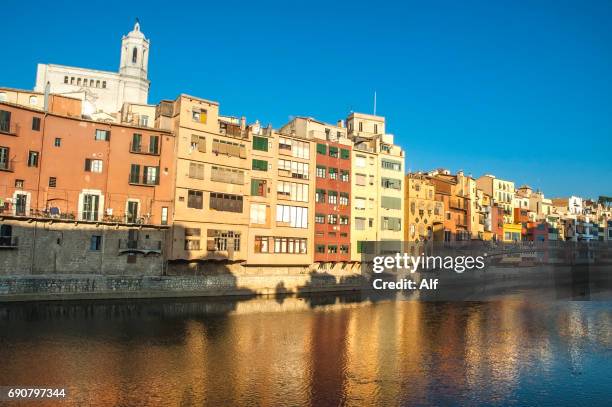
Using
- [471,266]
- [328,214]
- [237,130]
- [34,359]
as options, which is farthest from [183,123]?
[471,266]

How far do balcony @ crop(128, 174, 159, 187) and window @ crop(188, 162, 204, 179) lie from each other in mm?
3968

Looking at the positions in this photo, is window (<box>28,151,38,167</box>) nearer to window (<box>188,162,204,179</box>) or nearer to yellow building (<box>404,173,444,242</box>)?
window (<box>188,162,204,179</box>)

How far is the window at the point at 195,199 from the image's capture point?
58281 mm

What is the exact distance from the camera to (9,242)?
1884 inches

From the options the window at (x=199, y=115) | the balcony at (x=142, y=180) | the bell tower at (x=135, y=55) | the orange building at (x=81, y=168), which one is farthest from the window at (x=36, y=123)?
the bell tower at (x=135, y=55)

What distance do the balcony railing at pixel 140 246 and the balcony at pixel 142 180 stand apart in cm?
649

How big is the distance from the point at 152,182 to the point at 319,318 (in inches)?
1009

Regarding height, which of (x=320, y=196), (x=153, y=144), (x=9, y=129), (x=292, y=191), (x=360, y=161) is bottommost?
(x=320, y=196)

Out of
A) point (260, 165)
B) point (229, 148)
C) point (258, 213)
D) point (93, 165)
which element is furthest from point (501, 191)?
point (93, 165)

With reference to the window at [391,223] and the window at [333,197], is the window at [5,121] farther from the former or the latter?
the window at [391,223]

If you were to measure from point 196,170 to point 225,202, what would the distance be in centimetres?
526

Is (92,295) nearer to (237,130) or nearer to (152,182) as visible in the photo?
(152,182)

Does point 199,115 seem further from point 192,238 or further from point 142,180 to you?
point 192,238

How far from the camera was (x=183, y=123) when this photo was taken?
193ft
